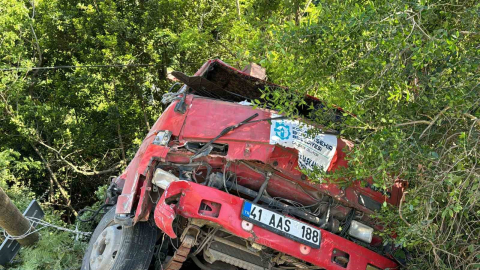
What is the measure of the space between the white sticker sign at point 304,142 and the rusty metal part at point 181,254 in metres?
1.25

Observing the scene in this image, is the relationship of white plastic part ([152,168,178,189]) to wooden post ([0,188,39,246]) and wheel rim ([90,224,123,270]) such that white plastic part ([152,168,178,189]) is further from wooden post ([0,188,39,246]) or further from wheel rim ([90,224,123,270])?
wooden post ([0,188,39,246])

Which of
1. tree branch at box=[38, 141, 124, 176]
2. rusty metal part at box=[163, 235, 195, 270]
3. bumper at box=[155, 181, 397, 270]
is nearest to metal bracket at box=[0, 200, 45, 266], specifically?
rusty metal part at box=[163, 235, 195, 270]

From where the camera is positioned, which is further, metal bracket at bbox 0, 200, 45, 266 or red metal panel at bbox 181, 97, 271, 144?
metal bracket at bbox 0, 200, 45, 266

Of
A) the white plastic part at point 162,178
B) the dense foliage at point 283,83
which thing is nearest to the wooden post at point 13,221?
the dense foliage at point 283,83

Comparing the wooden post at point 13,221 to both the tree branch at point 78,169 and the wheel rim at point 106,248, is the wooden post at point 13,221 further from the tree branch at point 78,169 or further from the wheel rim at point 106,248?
the tree branch at point 78,169

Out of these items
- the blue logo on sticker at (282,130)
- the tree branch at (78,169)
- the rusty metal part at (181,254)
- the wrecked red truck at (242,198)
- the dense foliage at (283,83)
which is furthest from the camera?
the tree branch at (78,169)

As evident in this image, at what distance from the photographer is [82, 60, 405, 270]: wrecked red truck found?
15.9 ft

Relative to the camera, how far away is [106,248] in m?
5.33

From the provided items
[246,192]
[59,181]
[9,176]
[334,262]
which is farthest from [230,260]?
[59,181]

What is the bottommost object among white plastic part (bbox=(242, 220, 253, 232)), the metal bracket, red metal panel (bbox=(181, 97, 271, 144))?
the metal bracket

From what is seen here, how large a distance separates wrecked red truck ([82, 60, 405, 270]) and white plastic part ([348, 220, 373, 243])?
0.01 meters

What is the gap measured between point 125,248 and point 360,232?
94.6 inches

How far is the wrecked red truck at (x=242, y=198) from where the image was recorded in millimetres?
4844

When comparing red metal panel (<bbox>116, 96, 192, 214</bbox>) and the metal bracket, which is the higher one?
red metal panel (<bbox>116, 96, 192, 214</bbox>)
